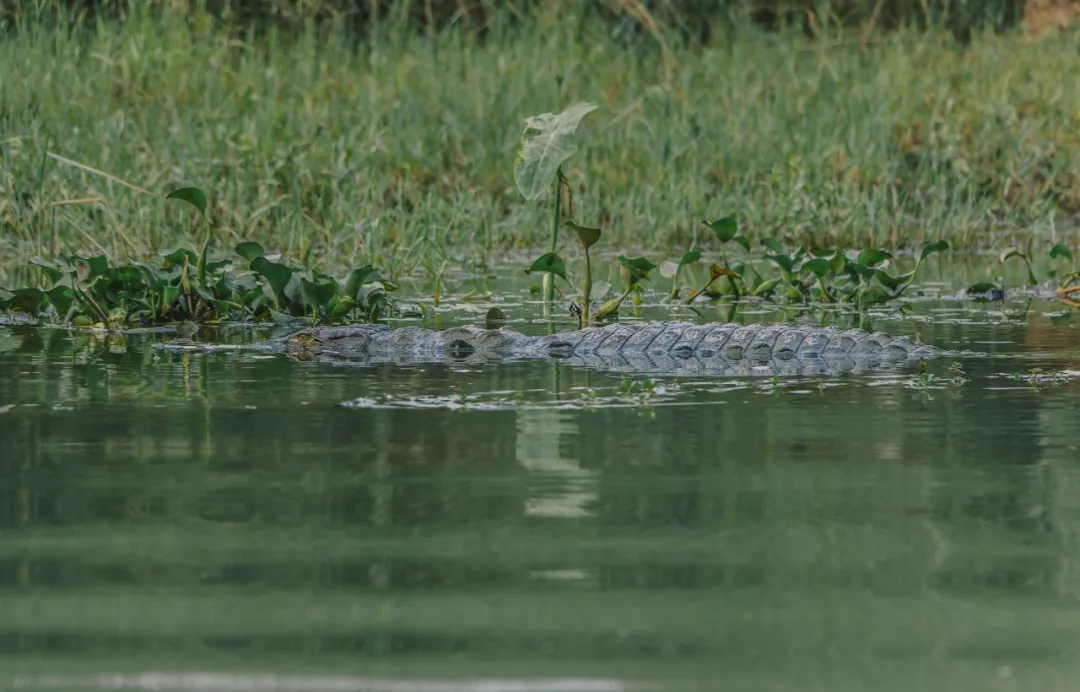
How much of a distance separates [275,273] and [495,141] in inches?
A: 172

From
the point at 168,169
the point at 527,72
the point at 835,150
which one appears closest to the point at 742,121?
the point at 835,150

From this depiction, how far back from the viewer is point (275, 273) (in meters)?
7.39

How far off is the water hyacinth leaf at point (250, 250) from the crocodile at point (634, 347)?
80 centimetres

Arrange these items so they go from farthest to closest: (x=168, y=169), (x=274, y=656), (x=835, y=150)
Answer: (x=835, y=150), (x=168, y=169), (x=274, y=656)

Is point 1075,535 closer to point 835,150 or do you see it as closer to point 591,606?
point 591,606

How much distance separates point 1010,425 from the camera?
4.63 m

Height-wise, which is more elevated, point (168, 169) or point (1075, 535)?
point (168, 169)

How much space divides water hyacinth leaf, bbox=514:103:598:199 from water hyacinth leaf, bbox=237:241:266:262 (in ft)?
3.41

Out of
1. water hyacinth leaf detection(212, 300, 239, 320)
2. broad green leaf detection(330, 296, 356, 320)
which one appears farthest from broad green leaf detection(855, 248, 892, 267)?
water hyacinth leaf detection(212, 300, 239, 320)

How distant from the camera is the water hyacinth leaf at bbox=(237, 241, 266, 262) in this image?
7.40 meters

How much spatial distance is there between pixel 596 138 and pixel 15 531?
851 cm

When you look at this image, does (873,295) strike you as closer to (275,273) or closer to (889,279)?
(889,279)

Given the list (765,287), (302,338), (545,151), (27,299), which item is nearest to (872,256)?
(765,287)

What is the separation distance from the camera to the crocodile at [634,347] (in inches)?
239
